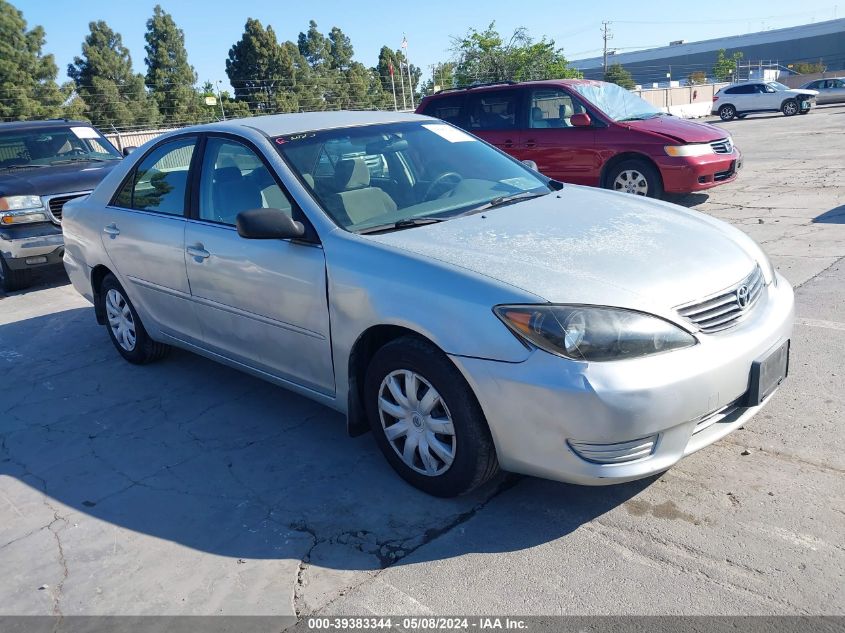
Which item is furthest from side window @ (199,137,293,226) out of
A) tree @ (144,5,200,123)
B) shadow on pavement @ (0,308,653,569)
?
tree @ (144,5,200,123)

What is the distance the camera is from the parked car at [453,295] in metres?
2.81

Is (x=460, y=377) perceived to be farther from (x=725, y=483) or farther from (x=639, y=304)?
(x=725, y=483)

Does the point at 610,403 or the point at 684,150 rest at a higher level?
the point at 684,150

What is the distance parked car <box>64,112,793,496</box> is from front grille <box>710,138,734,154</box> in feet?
19.6

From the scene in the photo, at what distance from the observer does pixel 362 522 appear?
3227 millimetres

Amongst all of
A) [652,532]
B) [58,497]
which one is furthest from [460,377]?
[58,497]

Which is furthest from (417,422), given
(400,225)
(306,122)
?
(306,122)

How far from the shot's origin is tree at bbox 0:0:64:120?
113ft

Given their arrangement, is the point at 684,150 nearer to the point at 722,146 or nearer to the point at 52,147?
the point at 722,146

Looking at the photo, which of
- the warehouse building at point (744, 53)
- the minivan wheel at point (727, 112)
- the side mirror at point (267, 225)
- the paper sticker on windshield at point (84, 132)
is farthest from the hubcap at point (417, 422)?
the warehouse building at point (744, 53)

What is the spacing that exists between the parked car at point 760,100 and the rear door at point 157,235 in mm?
30386

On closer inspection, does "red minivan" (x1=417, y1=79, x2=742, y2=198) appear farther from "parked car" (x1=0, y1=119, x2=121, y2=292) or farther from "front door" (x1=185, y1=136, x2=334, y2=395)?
"front door" (x1=185, y1=136, x2=334, y2=395)

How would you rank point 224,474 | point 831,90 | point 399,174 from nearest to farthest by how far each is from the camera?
1. point 224,474
2. point 399,174
3. point 831,90

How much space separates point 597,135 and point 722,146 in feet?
5.40
